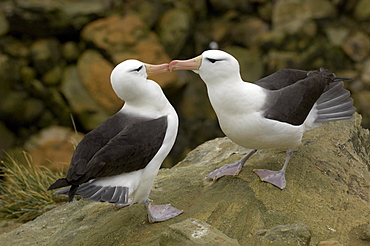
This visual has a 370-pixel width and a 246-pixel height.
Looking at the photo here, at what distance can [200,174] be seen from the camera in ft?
15.1

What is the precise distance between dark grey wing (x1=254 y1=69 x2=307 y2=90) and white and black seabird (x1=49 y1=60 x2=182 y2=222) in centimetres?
101

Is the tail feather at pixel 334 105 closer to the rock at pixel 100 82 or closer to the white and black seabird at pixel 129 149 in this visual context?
the white and black seabird at pixel 129 149

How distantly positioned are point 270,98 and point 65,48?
6402 millimetres

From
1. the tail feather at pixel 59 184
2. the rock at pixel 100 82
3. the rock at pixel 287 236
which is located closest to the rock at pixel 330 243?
the rock at pixel 287 236

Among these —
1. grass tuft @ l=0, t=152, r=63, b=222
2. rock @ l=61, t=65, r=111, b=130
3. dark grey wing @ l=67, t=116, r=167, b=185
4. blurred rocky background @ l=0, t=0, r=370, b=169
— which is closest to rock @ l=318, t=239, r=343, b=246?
dark grey wing @ l=67, t=116, r=167, b=185

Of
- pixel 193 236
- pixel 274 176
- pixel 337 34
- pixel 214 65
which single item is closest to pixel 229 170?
pixel 274 176

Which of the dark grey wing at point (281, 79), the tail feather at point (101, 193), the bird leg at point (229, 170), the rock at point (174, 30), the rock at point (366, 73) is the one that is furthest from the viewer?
the rock at point (366, 73)

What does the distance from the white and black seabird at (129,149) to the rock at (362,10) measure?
26.0ft

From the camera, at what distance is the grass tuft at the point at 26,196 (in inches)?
231

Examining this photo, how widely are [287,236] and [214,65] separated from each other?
5.01 feet

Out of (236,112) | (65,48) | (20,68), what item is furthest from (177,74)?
(236,112)

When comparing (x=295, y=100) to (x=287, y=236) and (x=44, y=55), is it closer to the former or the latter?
(x=287, y=236)

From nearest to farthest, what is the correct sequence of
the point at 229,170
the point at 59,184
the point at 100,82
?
the point at 59,184, the point at 229,170, the point at 100,82

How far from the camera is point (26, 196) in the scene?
19.7 ft
